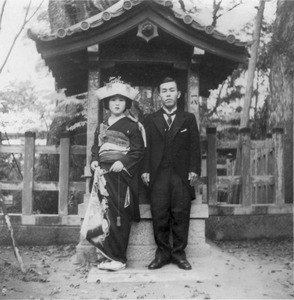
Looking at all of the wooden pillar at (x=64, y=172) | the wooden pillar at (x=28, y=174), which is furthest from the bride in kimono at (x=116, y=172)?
the wooden pillar at (x=28, y=174)

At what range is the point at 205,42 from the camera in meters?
5.57

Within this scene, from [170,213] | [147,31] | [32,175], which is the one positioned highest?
[147,31]

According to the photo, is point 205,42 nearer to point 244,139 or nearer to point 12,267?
point 244,139

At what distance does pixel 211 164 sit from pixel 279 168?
50.2 inches

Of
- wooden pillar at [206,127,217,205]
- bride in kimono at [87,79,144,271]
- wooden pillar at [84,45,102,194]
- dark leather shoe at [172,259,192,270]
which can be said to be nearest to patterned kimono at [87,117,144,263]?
bride in kimono at [87,79,144,271]

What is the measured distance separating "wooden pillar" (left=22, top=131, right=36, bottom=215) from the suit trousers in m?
2.80

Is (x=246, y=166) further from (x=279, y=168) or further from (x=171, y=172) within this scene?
(x=171, y=172)

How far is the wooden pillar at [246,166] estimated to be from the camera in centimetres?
727

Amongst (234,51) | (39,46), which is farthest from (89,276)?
(234,51)

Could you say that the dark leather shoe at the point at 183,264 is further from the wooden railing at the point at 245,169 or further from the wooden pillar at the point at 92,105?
the wooden railing at the point at 245,169

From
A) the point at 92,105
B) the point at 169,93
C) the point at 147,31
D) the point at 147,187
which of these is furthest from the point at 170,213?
the point at 147,31

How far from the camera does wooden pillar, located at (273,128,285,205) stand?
736 centimetres

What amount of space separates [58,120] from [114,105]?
144 inches

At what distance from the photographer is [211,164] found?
7.28 m
